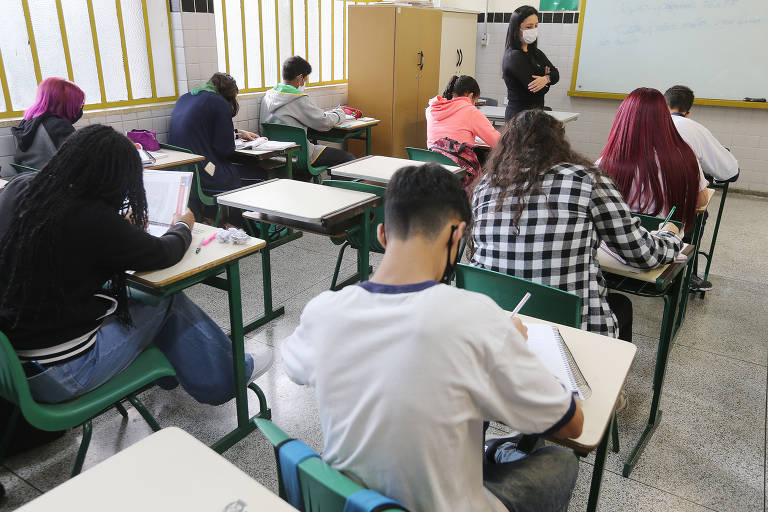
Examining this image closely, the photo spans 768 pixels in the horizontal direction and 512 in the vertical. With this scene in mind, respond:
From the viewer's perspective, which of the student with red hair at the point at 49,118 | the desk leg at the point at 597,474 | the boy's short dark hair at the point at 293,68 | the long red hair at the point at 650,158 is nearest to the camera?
the desk leg at the point at 597,474

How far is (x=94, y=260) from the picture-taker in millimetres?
1632

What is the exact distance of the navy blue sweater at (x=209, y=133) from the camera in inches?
158

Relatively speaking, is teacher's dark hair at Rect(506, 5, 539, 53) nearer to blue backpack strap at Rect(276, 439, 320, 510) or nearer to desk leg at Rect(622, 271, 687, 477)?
desk leg at Rect(622, 271, 687, 477)

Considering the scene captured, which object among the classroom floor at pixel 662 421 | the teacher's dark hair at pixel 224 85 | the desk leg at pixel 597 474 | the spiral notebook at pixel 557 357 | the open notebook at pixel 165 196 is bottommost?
the classroom floor at pixel 662 421

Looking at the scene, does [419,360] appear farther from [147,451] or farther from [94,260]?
Answer: [94,260]

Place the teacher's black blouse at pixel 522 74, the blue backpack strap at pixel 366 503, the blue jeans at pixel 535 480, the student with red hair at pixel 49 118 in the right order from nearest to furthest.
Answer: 1. the blue backpack strap at pixel 366 503
2. the blue jeans at pixel 535 480
3. the student with red hair at pixel 49 118
4. the teacher's black blouse at pixel 522 74

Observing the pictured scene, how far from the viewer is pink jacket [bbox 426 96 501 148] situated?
13.1 ft

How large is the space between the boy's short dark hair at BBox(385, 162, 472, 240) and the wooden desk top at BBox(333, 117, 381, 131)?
14.4 ft

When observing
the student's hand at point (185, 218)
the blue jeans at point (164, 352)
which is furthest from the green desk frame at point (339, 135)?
the blue jeans at point (164, 352)

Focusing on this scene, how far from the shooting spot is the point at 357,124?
5543 mm

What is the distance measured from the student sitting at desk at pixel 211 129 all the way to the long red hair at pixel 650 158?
2665 mm

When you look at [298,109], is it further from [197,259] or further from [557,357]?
[557,357]

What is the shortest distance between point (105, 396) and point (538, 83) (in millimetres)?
3808

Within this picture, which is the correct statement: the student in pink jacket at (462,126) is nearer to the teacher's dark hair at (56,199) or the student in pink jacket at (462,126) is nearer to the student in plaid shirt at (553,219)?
the student in plaid shirt at (553,219)
